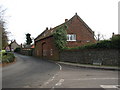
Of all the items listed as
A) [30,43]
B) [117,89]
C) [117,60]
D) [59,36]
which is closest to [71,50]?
[59,36]

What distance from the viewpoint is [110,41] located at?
23766mm

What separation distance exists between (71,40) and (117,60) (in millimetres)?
17825

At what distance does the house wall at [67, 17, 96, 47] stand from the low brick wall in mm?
7810

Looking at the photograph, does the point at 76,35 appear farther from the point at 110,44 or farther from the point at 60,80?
the point at 60,80

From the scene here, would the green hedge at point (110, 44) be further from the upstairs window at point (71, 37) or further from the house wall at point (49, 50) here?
the upstairs window at point (71, 37)

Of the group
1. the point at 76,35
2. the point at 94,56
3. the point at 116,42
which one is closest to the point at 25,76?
the point at 116,42

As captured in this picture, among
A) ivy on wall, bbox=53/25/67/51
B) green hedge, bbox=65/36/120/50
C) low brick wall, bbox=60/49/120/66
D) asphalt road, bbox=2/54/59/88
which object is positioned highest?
ivy on wall, bbox=53/25/67/51

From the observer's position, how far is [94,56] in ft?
85.3

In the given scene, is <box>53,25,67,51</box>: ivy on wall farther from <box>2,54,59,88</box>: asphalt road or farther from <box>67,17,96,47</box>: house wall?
<box>2,54,59,88</box>: asphalt road

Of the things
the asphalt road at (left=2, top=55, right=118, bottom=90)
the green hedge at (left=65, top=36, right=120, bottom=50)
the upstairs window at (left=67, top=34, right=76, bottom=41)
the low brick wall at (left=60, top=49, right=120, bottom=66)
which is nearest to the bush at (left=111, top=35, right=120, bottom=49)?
the green hedge at (left=65, top=36, right=120, bottom=50)

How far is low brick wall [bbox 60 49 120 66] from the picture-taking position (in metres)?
23.2

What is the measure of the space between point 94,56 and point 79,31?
51.4ft

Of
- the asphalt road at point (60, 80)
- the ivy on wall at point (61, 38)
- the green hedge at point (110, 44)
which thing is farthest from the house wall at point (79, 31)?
the asphalt road at point (60, 80)

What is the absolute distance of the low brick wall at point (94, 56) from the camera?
23.2 meters
